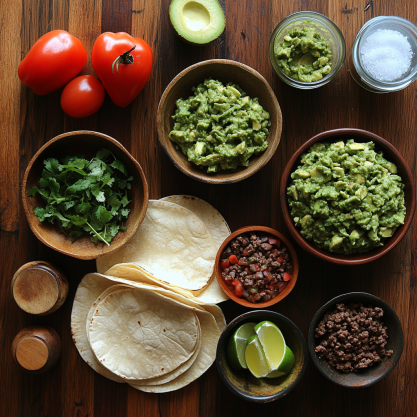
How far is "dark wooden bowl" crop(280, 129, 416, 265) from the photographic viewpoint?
7.11 ft

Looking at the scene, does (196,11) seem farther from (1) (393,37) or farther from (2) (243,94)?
A: (1) (393,37)

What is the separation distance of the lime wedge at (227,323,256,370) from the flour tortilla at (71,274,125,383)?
797 mm

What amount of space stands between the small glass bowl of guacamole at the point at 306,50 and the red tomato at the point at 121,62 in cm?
81

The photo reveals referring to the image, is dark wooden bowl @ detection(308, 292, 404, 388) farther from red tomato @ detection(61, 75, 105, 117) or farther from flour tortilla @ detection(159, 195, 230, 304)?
red tomato @ detection(61, 75, 105, 117)

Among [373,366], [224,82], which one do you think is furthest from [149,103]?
[373,366]

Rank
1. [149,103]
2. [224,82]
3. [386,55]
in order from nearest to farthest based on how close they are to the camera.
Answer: [386,55]
[224,82]
[149,103]

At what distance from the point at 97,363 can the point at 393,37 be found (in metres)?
2.85

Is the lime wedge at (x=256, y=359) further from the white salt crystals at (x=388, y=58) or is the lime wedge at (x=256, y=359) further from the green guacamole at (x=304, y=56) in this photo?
the white salt crystals at (x=388, y=58)

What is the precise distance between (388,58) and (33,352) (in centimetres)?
289

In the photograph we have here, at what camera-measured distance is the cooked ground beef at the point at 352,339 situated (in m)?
2.22

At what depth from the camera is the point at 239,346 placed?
2242 millimetres

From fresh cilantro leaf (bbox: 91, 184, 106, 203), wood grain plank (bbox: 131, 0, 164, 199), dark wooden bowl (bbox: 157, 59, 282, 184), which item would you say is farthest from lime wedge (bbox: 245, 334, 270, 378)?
fresh cilantro leaf (bbox: 91, 184, 106, 203)

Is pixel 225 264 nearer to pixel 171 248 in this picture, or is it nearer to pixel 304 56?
pixel 171 248

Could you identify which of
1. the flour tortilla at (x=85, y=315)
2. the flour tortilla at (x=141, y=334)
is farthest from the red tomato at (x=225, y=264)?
the flour tortilla at (x=85, y=315)
